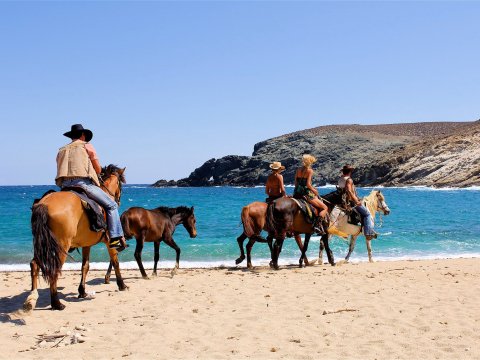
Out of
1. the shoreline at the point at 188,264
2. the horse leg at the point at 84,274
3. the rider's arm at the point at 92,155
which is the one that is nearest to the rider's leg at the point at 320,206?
the shoreline at the point at 188,264

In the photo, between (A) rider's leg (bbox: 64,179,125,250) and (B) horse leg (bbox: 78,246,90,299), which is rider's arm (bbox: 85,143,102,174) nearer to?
(A) rider's leg (bbox: 64,179,125,250)

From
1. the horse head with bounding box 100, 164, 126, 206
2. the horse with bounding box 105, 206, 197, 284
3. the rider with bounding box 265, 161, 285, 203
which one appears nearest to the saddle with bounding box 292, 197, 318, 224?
the rider with bounding box 265, 161, 285, 203

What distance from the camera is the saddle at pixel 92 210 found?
8.80 m

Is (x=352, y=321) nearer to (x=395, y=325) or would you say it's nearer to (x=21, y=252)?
(x=395, y=325)

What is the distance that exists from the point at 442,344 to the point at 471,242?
18756mm

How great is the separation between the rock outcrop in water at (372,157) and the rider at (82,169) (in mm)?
89452

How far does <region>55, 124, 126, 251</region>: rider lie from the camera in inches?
348

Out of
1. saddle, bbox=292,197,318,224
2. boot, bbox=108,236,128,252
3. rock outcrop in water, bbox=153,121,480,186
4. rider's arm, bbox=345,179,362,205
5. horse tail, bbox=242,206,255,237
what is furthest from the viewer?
rock outcrop in water, bbox=153,121,480,186

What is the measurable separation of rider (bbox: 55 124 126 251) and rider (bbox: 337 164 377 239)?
7979mm

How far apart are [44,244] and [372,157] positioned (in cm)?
13002

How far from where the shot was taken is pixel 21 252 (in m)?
21.8

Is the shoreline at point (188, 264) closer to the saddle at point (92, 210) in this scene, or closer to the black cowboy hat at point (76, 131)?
the saddle at point (92, 210)

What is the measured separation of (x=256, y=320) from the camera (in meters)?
A: 7.96

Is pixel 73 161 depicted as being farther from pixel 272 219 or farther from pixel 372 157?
pixel 372 157
